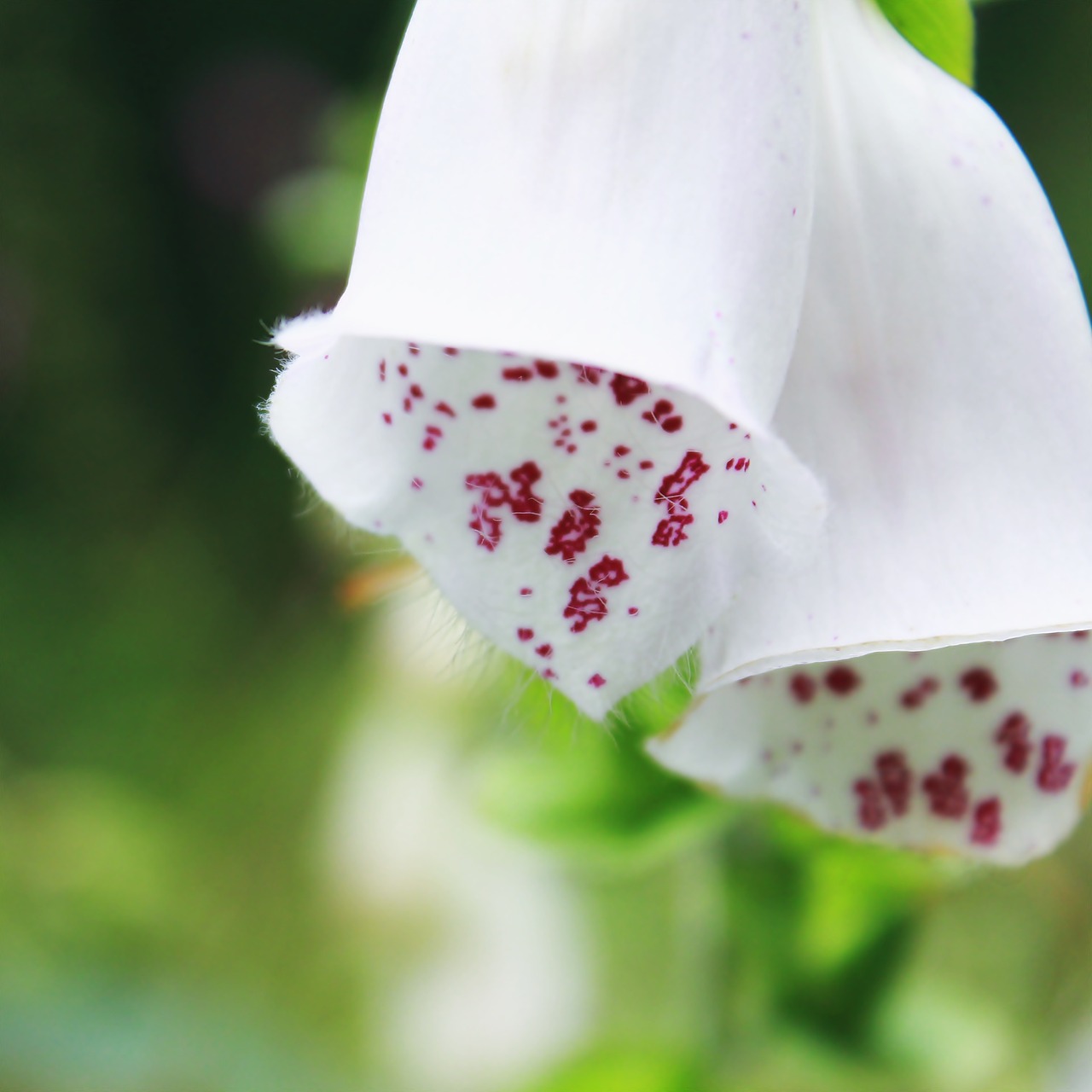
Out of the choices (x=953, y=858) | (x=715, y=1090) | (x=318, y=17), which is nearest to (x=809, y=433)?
(x=953, y=858)

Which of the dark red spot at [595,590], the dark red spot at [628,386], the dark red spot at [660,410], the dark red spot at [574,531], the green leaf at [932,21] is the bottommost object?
the dark red spot at [595,590]

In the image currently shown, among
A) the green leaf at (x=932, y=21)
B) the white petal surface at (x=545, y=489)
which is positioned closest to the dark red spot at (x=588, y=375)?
the white petal surface at (x=545, y=489)

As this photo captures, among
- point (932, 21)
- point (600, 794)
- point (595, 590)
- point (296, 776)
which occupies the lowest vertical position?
point (296, 776)

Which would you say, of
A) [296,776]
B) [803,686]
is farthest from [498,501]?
[296,776]

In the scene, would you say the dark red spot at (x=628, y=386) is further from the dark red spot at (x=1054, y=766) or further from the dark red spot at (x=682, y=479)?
the dark red spot at (x=1054, y=766)

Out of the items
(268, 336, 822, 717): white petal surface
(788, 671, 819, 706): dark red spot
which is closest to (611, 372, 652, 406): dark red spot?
(268, 336, 822, 717): white petal surface

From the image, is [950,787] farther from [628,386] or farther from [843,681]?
[628,386]

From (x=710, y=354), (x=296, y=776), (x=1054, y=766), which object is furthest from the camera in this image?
(x=296, y=776)
